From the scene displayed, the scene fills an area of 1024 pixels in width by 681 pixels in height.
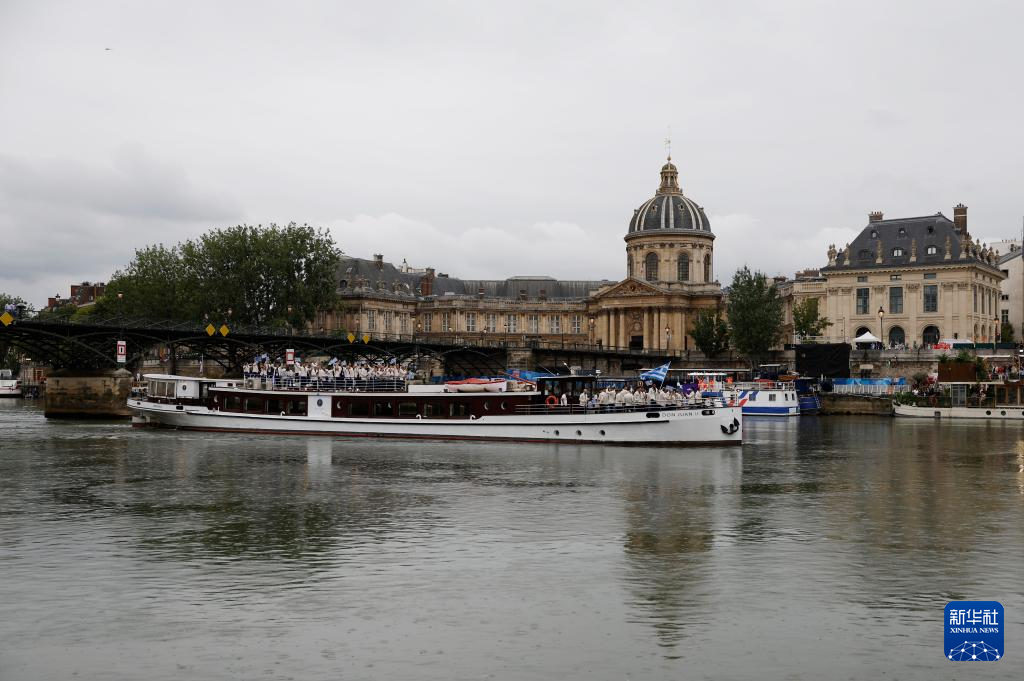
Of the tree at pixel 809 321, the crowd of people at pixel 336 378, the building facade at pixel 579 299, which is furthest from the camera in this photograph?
the building facade at pixel 579 299

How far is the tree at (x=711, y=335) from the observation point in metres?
147

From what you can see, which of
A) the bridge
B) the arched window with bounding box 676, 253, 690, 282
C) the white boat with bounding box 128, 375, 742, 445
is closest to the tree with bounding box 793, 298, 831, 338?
the bridge

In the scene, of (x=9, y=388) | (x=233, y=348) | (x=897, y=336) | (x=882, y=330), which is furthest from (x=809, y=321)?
(x=9, y=388)

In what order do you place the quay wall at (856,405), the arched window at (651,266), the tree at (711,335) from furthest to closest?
1. the arched window at (651,266)
2. the tree at (711,335)
3. the quay wall at (856,405)

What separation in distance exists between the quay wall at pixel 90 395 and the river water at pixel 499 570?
153ft

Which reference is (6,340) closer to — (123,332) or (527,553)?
(123,332)

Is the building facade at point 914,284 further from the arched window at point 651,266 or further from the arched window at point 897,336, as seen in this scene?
the arched window at point 651,266

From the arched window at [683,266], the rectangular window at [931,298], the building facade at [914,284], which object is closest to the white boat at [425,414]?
the building facade at [914,284]

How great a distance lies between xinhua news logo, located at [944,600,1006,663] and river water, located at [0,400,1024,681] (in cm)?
28

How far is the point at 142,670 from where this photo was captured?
18.4m

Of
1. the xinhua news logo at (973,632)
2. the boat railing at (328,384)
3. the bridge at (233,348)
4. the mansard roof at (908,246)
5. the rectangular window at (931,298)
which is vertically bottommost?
the xinhua news logo at (973,632)

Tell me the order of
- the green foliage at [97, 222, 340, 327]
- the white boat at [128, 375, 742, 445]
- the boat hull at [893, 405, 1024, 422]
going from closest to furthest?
the white boat at [128, 375, 742, 445] → the boat hull at [893, 405, 1024, 422] → the green foliage at [97, 222, 340, 327]

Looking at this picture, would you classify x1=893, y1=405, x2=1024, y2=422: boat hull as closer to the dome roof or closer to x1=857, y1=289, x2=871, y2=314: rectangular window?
x1=857, y1=289, x2=871, y2=314: rectangular window

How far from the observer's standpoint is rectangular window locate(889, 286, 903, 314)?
13238 cm
